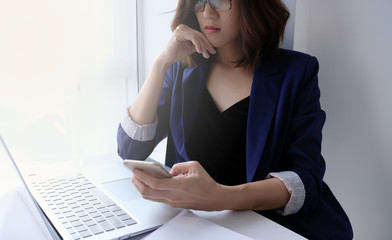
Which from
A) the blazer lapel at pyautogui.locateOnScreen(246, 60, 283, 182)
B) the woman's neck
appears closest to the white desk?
the blazer lapel at pyautogui.locateOnScreen(246, 60, 283, 182)

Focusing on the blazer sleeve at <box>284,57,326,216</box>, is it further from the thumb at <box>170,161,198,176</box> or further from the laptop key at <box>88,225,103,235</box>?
the laptop key at <box>88,225,103,235</box>

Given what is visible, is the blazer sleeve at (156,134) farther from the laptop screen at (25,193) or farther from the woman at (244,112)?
the laptop screen at (25,193)

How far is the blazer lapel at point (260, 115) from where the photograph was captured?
0.91 metres

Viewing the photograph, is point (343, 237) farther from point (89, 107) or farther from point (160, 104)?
point (89, 107)

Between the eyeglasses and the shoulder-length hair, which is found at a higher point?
the eyeglasses

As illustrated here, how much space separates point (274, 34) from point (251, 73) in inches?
5.1

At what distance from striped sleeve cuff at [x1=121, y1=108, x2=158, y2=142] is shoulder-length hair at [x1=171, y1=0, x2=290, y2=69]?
33cm

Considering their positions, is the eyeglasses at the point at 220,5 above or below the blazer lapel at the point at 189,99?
above

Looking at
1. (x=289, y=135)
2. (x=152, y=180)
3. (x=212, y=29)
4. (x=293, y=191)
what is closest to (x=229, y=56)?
(x=212, y=29)

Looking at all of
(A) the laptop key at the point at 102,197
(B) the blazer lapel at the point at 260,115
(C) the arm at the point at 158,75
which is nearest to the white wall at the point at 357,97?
(B) the blazer lapel at the point at 260,115

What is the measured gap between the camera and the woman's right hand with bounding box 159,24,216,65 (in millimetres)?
1004

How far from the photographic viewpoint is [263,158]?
3.00ft

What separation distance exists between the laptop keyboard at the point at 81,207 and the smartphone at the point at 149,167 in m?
0.10

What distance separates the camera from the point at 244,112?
3.26ft
